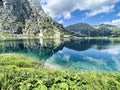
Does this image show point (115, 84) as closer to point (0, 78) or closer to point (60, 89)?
point (60, 89)

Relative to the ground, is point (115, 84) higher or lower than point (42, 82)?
lower

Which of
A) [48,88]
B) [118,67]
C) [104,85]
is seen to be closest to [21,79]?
[48,88]

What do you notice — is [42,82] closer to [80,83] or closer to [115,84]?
[80,83]

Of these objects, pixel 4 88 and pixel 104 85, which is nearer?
pixel 4 88

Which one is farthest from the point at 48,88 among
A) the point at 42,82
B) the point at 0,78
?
the point at 0,78

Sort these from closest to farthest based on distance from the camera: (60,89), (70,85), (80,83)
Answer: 1. (60,89)
2. (70,85)
3. (80,83)

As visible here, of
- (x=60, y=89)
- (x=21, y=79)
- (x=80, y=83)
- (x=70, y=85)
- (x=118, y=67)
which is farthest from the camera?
(x=118, y=67)

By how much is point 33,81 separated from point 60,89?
1564 mm

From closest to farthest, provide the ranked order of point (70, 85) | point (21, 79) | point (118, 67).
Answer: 1. point (70, 85)
2. point (21, 79)
3. point (118, 67)

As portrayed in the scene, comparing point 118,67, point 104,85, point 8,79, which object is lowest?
point 118,67

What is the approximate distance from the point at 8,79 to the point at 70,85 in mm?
4069

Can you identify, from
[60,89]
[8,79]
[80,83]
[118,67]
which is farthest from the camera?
[118,67]

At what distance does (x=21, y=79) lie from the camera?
9.33 metres

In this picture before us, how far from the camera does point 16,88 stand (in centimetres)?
836
